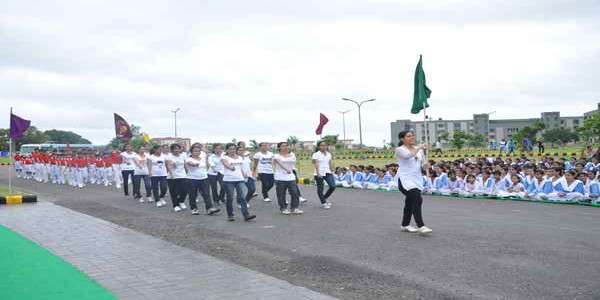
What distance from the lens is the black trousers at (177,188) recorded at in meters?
12.5

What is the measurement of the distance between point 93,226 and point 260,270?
5023 millimetres

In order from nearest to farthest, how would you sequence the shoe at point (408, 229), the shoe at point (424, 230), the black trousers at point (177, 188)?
the shoe at point (424, 230)
the shoe at point (408, 229)
the black trousers at point (177, 188)

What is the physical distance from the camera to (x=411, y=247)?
24.1ft

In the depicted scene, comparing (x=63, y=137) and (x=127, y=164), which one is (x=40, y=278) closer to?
(x=127, y=164)

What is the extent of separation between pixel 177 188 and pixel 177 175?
346 mm

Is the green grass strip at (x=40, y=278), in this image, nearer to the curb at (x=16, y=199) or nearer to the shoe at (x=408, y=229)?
the shoe at (x=408, y=229)

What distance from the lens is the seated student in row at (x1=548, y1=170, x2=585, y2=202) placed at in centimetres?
1237

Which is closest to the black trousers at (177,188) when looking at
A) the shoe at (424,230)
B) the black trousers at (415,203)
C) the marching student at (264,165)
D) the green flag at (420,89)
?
the marching student at (264,165)

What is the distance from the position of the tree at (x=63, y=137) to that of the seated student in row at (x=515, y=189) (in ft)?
399

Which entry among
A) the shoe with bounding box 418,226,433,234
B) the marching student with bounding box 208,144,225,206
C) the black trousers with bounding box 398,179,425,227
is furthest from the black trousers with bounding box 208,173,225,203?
the shoe with bounding box 418,226,433,234

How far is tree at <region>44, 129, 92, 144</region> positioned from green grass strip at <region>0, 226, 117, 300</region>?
123m

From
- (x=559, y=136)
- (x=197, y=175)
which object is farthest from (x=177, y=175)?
(x=559, y=136)

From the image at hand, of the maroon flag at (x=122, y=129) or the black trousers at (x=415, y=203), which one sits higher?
the maroon flag at (x=122, y=129)

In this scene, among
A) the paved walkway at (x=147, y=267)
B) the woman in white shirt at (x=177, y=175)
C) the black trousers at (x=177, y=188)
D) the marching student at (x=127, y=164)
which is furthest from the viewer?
the marching student at (x=127, y=164)
